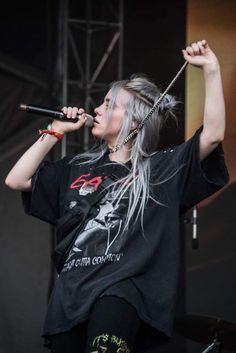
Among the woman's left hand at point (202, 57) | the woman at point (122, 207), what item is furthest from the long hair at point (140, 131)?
the woman's left hand at point (202, 57)

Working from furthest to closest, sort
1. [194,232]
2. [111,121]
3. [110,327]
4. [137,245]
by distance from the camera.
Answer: [194,232], [111,121], [137,245], [110,327]

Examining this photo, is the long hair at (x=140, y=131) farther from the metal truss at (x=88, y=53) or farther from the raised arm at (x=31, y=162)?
the metal truss at (x=88, y=53)

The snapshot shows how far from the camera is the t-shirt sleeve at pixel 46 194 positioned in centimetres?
280

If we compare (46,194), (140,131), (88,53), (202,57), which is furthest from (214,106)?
(88,53)

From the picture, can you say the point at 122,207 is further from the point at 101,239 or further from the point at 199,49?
the point at 199,49

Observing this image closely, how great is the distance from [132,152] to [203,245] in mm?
1599

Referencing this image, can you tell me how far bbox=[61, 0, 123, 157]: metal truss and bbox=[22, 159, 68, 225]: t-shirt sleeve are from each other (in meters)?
1.56

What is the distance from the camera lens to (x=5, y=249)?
170 inches

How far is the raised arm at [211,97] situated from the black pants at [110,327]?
561 millimetres

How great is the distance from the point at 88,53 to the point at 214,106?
1.96m

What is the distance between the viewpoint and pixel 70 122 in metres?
2.76

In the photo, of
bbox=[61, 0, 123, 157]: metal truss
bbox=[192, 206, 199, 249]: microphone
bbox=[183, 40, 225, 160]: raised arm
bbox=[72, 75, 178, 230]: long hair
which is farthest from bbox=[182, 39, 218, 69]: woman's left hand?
bbox=[61, 0, 123, 157]: metal truss

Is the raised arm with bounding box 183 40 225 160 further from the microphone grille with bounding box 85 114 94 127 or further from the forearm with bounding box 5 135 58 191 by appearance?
the forearm with bounding box 5 135 58 191

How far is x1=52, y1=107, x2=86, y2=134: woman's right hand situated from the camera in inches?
108
